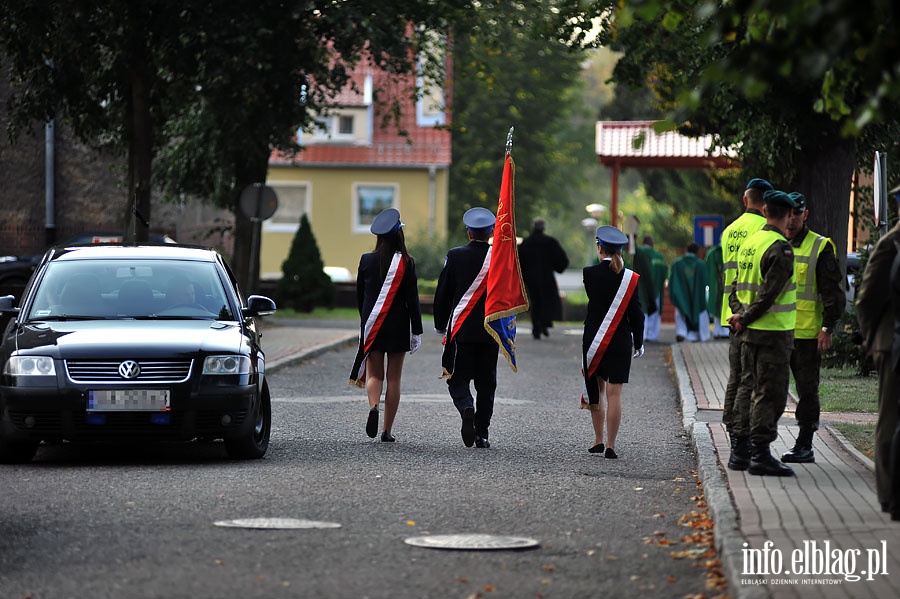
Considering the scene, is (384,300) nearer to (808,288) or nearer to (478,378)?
(478,378)

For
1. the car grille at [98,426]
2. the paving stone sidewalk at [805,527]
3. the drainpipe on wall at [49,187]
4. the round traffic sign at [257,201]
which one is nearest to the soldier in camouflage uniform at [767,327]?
the paving stone sidewalk at [805,527]

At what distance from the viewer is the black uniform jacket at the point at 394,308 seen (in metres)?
12.1

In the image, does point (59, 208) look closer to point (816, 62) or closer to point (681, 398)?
point (681, 398)

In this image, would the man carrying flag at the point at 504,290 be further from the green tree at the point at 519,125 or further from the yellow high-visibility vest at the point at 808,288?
the green tree at the point at 519,125

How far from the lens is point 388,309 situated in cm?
1207

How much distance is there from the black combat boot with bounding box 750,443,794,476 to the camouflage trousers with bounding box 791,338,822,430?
0.86m

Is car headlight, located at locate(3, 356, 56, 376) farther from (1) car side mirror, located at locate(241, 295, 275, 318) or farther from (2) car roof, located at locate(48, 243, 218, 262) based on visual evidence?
(1) car side mirror, located at locate(241, 295, 275, 318)

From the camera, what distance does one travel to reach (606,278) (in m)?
11.3

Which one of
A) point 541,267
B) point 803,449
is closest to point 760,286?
point 803,449

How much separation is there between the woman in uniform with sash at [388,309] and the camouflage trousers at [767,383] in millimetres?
3134

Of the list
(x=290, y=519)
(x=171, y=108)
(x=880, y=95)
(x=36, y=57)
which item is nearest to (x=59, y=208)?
(x=171, y=108)

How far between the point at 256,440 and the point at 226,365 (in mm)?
623

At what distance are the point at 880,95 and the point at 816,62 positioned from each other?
42 centimetres

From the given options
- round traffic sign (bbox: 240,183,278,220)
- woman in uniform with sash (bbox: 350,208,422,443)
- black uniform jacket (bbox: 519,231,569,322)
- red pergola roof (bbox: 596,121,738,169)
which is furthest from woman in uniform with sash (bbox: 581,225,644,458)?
red pergola roof (bbox: 596,121,738,169)
